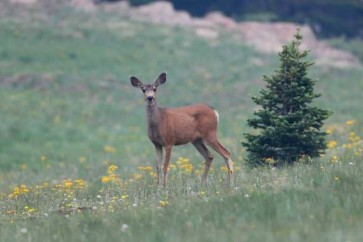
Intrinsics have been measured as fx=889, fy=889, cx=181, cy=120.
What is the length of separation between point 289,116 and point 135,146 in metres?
12.4

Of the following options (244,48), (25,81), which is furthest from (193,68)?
(25,81)

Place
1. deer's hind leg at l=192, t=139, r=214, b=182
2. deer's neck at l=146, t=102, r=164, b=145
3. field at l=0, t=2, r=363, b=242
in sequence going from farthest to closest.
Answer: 1. deer's hind leg at l=192, t=139, r=214, b=182
2. deer's neck at l=146, t=102, r=164, b=145
3. field at l=0, t=2, r=363, b=242

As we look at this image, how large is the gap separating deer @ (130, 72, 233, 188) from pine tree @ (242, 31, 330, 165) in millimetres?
661

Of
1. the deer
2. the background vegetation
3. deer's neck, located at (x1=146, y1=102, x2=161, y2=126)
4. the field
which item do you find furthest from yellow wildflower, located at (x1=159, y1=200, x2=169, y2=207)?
the background vegetation

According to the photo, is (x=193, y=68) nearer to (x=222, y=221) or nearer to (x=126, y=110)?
(x=126, y=110)

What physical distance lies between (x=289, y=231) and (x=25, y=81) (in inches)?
1123

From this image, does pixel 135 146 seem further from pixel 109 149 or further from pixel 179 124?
pixel 179 124

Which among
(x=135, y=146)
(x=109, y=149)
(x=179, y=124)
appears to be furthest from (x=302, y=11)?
(x=179, y=124)

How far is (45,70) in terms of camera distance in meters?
37.8

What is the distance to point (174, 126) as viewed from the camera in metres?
14.4

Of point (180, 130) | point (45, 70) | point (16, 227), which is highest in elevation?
point (45, 70)

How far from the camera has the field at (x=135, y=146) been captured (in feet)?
31.1

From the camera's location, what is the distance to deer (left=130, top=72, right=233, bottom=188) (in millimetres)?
14133

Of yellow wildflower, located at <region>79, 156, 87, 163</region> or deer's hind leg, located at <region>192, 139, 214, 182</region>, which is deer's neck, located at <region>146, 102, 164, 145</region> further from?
yellow wildflower, located at <region>79, 156, 87, 163</region>
